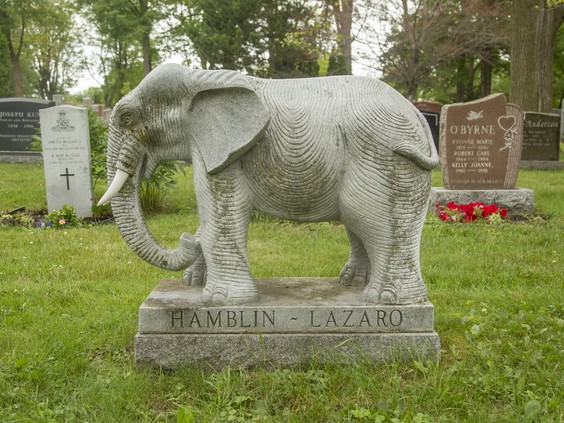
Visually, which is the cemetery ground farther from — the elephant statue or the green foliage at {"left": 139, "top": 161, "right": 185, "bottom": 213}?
the green foliage at {"left": 139, "top": 161, "right": 185, "bottom": 213}

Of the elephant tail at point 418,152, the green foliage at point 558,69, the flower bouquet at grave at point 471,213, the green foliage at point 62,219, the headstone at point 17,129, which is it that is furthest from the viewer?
the green foliage at point 558,69

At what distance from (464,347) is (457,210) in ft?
15.8

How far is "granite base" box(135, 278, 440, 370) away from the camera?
10.5ft

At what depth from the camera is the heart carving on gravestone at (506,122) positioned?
353 inches

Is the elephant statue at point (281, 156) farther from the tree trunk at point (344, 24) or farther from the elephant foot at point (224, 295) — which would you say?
the tree trunk at point (344, 24)

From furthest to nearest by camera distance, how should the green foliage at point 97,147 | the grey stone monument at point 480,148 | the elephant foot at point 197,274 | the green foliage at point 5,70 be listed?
the green foliage at point 5,70
the green foliage at point 97,147
the grey stone monument at point 480,148
the elephant foot at point 197,274

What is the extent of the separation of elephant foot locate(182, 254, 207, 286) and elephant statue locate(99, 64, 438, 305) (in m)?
0.45

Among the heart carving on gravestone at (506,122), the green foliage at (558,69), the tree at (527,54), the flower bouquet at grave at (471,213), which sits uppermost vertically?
the green foliage at (558,69)

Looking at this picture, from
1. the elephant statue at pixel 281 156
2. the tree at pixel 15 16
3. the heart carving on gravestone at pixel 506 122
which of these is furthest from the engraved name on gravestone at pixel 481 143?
the tree at pixel 15 16

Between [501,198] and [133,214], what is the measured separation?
6.87 metres

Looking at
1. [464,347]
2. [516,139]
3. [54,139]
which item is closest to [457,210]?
[516,139]

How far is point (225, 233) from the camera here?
3184 mm

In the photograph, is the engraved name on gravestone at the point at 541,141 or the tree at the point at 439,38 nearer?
the engraved name on gravestone at the point at 541,141

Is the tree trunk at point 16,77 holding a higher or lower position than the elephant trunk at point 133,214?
higher
